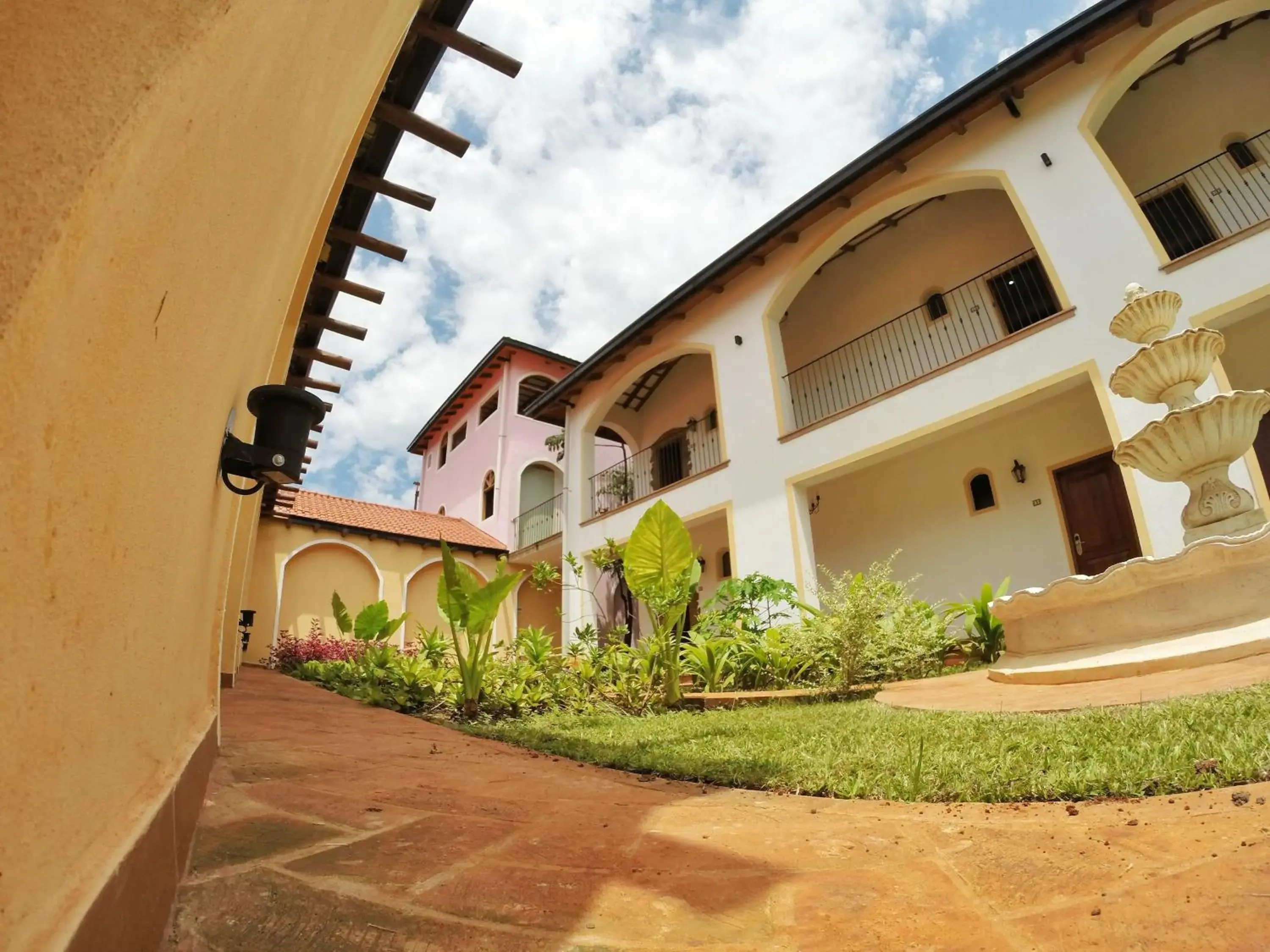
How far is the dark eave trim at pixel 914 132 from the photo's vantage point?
742 centimetres

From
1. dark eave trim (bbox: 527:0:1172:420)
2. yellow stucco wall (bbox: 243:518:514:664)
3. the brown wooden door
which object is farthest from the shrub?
yellow stucco wall (bbox: 243:518:514:664)

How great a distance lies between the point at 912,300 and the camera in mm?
11484

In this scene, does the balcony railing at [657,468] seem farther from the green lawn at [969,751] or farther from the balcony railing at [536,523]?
the green lawn at [969,751]

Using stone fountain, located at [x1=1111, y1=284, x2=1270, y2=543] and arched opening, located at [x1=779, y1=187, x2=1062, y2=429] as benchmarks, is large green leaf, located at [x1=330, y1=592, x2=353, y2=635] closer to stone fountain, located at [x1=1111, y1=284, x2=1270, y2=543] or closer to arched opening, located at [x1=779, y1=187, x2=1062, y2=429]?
arched opening, located at [x1=779, y1=187, x2=1062, y2=429]

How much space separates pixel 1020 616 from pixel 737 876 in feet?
16.2

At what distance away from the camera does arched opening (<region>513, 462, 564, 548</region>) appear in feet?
54.5

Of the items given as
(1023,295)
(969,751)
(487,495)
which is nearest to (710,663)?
(969,751)

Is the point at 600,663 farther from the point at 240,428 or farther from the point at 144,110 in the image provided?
the point at 144,110

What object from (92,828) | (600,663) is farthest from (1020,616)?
(92,828)

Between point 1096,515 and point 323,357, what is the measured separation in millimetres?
9478

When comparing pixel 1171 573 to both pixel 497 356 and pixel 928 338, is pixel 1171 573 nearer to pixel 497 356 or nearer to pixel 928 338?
pixel 928 338

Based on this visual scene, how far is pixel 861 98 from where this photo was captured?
10977mm

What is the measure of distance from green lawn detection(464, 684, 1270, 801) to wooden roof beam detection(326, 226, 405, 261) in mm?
2837

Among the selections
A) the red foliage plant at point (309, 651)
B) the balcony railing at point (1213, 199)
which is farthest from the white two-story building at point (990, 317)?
the red foliage plant at point (309, 651)
